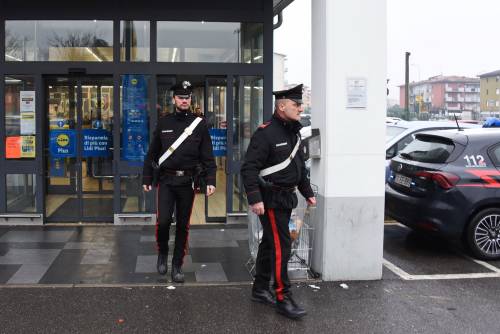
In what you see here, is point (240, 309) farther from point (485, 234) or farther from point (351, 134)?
→ point (485, 234)

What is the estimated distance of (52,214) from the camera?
891 cm

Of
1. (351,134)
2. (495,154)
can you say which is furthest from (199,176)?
(495,154)

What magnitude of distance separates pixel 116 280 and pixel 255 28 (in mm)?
4450

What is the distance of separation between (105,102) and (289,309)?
490cm

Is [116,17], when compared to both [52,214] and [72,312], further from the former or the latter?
[72,312]

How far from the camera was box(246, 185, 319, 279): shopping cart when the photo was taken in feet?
20.0

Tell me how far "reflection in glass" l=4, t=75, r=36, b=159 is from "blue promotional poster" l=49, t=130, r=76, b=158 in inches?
10.2

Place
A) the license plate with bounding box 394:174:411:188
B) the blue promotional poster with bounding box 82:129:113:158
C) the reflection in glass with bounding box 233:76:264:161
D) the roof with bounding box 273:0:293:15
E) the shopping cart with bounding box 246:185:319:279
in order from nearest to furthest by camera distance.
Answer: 1. the shopping cart with bounding box 246:185:319:279
2. the license plate with bounding box 394:174:411:188
3. the blue promotional poster with bounding box 82:129:113:158
4. the reflection in glass with bounding box 233:76:264:161
5. the roof with bounding box 273:0:293:15

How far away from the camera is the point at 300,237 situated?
20.5ft

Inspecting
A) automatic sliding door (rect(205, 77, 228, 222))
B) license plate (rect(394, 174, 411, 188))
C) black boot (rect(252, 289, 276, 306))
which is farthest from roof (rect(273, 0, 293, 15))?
black boot (rect(252, 289, 276, 306))

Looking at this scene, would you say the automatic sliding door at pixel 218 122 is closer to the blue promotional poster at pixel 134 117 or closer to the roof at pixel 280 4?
the blue promotional poster at pixel 134 117

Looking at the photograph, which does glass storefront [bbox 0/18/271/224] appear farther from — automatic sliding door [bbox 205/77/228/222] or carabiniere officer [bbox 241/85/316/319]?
carabiniere officer [bbox 241/85/316/319]

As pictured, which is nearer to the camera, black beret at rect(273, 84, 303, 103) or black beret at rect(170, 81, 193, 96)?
black beret at rect(273, 84, 303, 103)

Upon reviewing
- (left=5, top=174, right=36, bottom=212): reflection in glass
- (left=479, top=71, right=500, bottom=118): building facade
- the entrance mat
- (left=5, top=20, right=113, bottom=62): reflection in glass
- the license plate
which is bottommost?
the entrance mat
